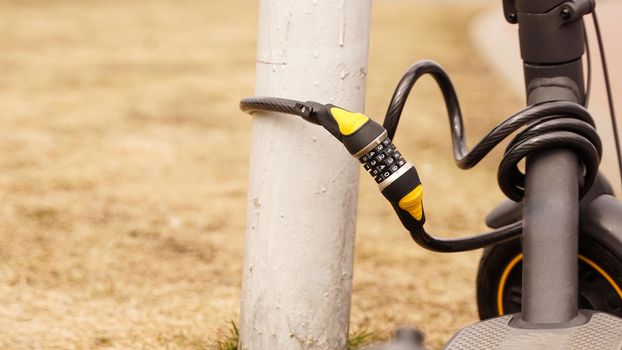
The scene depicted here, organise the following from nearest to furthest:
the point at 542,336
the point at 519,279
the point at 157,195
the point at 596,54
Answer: the point at 542,336 → the point at 519,279 → the point at 157,195 → the point at 596,54

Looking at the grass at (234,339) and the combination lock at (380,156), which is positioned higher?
the combination lock at (380,156)

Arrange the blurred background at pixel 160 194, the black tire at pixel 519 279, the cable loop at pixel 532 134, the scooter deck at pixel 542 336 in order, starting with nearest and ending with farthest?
1. the scooter deck at pixel 542 336
2. the cable loop at pixel 532 134
3. the black tire at pixel 519 279
4. the blurred background at pixel 160 194

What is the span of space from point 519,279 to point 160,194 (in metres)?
2.26

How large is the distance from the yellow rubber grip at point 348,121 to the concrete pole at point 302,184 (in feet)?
0.55

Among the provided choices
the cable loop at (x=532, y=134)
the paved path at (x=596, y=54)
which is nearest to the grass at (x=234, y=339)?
the cable loop at (x=532, y=134)

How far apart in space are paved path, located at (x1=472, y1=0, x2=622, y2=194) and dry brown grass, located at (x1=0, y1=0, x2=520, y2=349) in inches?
10.6

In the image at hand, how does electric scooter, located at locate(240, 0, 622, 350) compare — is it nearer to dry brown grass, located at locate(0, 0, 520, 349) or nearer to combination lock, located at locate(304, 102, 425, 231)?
combination lock, located at locate(304, 102, 425, 231)

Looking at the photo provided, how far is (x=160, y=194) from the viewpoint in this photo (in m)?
4.37

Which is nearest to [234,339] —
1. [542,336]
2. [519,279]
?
[519,279]

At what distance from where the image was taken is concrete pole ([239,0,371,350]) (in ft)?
7.02

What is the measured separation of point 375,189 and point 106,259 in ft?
5.35

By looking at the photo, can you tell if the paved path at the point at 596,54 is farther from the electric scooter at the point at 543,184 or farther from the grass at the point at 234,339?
the electric scooter at the point at 543,184

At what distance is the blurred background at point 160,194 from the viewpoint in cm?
295

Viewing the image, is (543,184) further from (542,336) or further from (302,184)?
(302,184)
